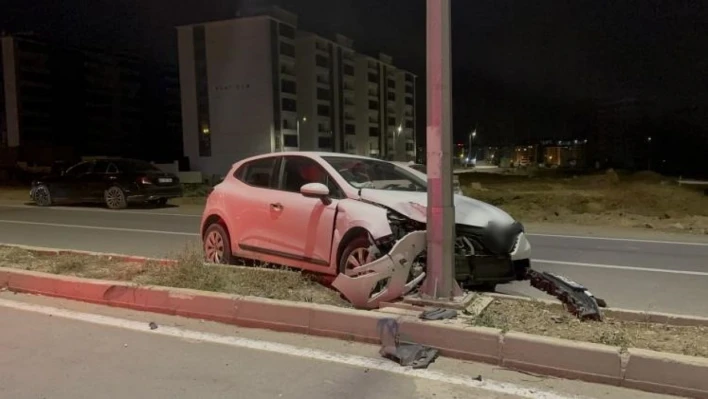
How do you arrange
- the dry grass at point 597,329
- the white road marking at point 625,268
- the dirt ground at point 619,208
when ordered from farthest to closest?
the dirt ground at point 619,208 → the white road marking at point 625,268 → the dry grass at point 597,329

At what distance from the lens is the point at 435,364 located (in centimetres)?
468

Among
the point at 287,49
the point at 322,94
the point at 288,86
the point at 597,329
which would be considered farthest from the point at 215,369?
the point at 322,94

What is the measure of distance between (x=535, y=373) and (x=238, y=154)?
69.9 meters

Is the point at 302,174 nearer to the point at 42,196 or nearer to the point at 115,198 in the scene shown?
the point at 115,198

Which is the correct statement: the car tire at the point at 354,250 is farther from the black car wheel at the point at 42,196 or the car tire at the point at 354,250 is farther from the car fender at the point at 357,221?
the black car wheel at the point at 42,196

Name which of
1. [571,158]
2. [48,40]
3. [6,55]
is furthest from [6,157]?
[571,158]

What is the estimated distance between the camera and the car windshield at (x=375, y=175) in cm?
710

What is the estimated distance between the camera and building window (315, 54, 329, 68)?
85938 millimetres

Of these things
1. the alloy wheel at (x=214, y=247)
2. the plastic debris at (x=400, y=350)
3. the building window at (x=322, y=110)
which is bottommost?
the plastic debris at (x=400, y=350)

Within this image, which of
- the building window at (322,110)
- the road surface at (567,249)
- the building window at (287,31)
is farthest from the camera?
the building window at (322,110)

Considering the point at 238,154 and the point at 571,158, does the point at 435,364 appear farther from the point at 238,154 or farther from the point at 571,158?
the point at 571,158

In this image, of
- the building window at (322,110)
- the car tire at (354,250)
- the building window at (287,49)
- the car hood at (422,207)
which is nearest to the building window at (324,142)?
the building window at (322,110)

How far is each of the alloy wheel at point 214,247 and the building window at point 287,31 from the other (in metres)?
70.7

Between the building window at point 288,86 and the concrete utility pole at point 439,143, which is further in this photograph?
the building window at point 288,86
